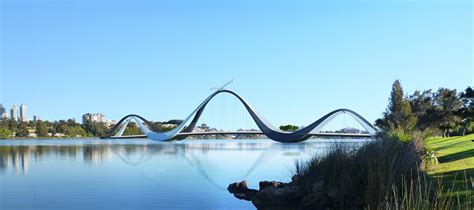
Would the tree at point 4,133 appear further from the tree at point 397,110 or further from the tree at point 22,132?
the tree at point 397,110

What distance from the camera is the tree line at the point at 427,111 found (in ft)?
129

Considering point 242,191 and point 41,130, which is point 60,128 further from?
point 242,191

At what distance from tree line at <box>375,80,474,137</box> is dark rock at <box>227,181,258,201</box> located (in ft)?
76.2

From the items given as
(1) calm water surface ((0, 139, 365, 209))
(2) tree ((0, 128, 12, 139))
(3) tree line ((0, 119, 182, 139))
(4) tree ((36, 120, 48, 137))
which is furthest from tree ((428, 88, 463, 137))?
(4) tree ((36, 120, 48, 137))

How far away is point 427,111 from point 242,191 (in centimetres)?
3114

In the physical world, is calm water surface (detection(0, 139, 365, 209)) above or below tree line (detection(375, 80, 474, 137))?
below

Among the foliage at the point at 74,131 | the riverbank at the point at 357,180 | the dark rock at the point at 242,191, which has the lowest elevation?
the dark rock at the point at 242,191

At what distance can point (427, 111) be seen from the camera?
136 feet

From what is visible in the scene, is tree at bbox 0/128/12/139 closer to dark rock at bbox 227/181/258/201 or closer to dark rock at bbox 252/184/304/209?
dark rock at bbox 227/181/258/201

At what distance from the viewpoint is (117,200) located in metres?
13.5

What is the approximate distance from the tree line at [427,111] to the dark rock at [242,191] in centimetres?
2324

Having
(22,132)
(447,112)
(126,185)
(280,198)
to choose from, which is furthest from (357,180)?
(22,132)

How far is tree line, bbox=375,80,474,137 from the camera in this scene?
39281mm

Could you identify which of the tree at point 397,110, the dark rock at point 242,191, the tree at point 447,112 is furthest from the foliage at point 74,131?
the dark rock at point 242,191
